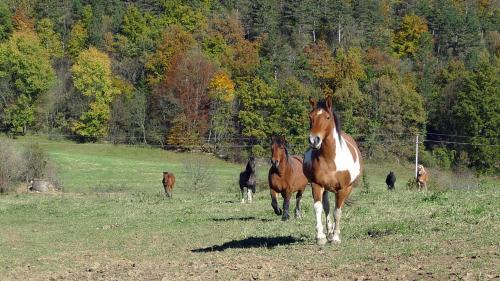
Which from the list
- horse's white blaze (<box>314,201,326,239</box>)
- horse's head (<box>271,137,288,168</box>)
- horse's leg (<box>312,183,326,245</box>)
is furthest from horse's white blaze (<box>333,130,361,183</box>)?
horse's head (<box>271,137,288,168</box>)

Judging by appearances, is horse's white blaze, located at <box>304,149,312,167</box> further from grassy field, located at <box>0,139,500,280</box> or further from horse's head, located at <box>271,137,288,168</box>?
horse's head, located at <box>271,137,288,168</box>

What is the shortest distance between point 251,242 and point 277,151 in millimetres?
4204

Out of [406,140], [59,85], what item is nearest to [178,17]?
[59,85]

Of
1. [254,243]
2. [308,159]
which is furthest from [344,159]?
[254,243]

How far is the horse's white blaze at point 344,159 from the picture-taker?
40.5 ft

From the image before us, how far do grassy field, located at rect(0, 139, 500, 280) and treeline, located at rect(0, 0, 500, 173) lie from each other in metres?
42.9

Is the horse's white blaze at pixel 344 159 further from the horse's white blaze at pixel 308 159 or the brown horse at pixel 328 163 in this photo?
the horse's white blaze at pixel 308 159

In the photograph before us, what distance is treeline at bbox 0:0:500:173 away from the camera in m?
81.3

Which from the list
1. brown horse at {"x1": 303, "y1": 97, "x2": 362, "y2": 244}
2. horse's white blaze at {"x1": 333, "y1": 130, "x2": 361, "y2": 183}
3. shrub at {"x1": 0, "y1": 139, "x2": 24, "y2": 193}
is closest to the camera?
brown horse at {"x1": 303, "y1": 97, "x2": 362, "y2": 244}

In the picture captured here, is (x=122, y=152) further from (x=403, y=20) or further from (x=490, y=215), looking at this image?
(x=490, y=215)

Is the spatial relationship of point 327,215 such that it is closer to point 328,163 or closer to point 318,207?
point 318,207

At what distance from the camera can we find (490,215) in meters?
13.9

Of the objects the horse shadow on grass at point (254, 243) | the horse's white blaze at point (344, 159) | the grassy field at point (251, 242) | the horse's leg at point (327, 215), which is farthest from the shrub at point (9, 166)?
the horse's white blaze at point (344, 159)

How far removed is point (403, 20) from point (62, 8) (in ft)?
169
